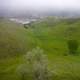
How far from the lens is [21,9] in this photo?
736 cm

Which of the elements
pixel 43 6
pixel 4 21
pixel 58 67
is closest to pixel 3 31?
pixel 4 21

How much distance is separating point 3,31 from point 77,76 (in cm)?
239

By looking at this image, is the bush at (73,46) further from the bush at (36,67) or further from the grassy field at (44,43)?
the bush at (36,67)

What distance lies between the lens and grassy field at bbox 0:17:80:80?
23.0 ft

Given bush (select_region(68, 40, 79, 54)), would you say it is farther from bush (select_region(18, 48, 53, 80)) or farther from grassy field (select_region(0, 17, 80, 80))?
bush (select_region(18, 48, 53, 80))

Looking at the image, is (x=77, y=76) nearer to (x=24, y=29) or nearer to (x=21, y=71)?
(x=21, y=71)

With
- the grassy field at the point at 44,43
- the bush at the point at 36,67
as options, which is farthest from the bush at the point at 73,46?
the bush at the point at 36,67

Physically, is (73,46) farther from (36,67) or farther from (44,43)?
(36,67)

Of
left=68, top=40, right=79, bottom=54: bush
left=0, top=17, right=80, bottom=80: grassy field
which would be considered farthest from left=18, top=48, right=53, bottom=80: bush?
left=68, top=40, right=79, bottom=54: bush

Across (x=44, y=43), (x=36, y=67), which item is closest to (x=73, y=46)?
(x=44, y=43)

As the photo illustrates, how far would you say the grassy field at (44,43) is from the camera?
23.0ft

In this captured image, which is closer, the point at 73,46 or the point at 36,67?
Result: the point at 36,67

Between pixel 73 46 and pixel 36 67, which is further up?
pixel 73 46

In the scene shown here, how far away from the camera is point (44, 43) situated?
23.8ft
